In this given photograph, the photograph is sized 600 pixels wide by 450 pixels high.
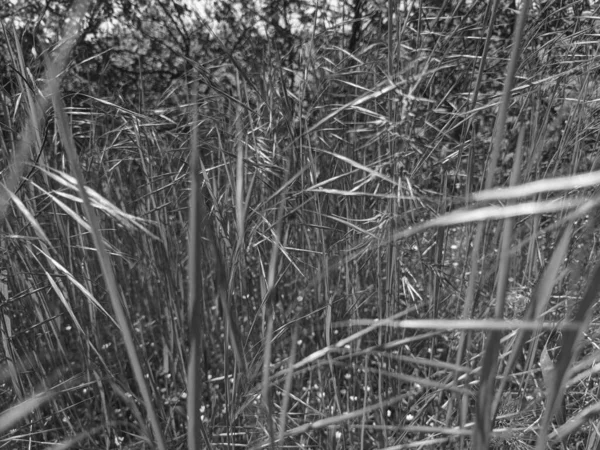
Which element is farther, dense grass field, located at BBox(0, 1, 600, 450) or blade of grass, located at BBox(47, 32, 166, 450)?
dense grass field, located at BBox(0, 1, 600, 450)

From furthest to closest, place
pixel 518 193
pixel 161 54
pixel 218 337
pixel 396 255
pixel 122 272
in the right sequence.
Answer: pixel 161 54, pixel 218 337, pixel 122 272, pixel 396 255, pixel 518 193

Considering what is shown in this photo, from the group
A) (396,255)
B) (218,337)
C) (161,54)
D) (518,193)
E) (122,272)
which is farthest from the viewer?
(161,54)

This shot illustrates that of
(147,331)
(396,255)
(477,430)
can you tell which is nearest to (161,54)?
(147,331)

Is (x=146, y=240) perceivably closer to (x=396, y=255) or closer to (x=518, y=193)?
(x=396, y=255)

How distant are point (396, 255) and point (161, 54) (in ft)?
6.79

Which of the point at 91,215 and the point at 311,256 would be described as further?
the point at 311,256

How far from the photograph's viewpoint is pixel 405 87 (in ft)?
2.92

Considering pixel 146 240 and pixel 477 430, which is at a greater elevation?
pixel 477 430

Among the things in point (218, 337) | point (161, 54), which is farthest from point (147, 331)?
point (161, 54)

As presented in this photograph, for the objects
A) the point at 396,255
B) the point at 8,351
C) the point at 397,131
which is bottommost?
the point at 8,351

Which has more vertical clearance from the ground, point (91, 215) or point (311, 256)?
point (91, 215)

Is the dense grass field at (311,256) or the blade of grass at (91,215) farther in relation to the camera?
the dense grass field at (311,256)

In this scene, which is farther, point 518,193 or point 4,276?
point 4,276

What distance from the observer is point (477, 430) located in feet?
1.23
